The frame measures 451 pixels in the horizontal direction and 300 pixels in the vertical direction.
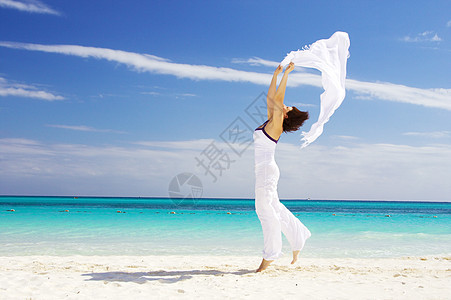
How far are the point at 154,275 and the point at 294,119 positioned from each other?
9.67ft

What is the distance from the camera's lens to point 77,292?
442cm

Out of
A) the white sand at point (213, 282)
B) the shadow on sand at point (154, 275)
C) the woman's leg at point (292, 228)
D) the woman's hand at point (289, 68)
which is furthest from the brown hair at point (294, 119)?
the shadow on sand at point (154, 275)

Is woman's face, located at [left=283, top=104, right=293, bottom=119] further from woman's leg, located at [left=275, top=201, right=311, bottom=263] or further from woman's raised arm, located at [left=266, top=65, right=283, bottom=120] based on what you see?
woman's leg, located at [left=275, top=201, right=311, bottom=263]

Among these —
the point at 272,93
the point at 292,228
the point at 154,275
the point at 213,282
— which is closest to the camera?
the point at 213,282

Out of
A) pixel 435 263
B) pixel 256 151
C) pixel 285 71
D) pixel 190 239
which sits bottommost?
pixel 190 239

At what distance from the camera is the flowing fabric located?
5617 mm

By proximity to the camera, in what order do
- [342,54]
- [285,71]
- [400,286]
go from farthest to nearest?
[342,54]
[285,71]
[400,286]

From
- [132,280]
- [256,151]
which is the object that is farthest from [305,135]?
[132,280]

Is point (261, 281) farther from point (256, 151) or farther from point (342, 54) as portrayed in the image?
point (342, 54)

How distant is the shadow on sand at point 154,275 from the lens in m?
5.15

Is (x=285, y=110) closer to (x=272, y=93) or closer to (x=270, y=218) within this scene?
(x=272, y=93)

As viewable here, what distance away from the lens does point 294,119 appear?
5.59 meters

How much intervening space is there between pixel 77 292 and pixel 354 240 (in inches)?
A: 391

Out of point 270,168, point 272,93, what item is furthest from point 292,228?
point 272,93
